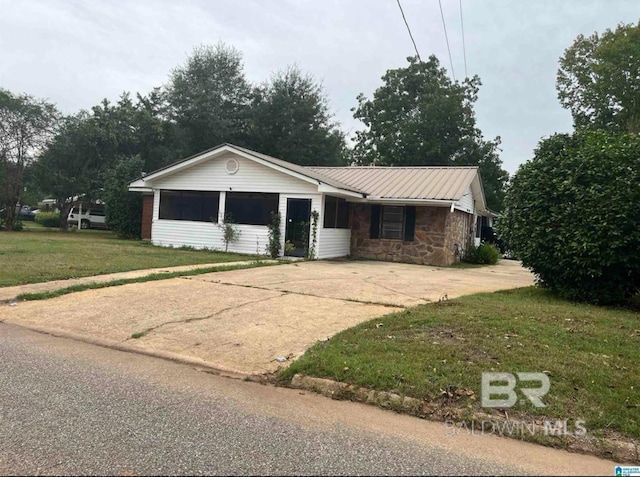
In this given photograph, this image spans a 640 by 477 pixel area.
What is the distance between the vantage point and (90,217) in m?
35.1

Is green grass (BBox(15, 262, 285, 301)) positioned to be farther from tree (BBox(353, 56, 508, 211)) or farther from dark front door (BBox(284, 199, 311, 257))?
tree (BBox(353, 56, 508, 211))

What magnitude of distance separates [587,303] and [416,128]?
31.1 m

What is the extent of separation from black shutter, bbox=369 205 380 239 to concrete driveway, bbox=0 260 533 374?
300 inches

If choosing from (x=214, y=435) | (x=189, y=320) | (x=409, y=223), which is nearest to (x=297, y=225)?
(x=409, y=223)

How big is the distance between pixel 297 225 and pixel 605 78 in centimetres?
2640

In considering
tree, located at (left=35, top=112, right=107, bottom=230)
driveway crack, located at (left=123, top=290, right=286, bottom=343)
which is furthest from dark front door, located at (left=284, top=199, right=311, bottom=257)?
tree, located at (left=35, top=112, right=107, bottom=230)

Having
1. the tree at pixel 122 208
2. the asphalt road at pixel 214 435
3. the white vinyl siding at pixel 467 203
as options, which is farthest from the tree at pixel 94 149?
the asphalt road at pixel 214 435

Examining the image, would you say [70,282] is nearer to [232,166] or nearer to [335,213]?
[232,166]

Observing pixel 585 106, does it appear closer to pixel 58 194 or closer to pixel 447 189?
pixel 447 189

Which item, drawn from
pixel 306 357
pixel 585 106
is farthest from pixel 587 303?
pixel 585 106

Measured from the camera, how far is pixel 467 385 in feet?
13.8

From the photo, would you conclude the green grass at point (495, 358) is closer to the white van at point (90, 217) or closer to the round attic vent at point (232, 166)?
the round attic vent at point (232, 166)

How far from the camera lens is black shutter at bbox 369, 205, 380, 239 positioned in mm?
18578

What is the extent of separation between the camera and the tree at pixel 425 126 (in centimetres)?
3691
